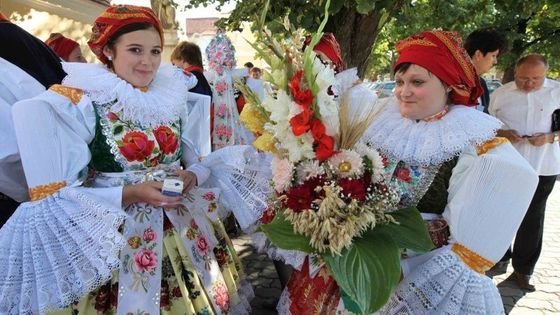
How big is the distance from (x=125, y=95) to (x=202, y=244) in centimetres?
77

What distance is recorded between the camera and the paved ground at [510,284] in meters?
3.58

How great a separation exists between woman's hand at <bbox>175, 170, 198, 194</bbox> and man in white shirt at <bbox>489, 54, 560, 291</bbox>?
10.5 feet

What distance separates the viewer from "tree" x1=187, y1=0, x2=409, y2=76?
284cm

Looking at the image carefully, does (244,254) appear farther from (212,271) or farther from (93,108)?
(93,108)

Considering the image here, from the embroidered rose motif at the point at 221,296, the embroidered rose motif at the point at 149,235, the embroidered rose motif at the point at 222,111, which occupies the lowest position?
the embroidered rose motif at the point at 221,296

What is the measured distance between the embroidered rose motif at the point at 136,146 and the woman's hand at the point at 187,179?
19cm

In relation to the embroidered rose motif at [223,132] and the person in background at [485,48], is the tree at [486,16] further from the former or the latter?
the embroidered rose motif at [223,132]

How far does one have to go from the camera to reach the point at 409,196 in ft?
5.77

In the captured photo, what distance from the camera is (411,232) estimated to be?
148cm

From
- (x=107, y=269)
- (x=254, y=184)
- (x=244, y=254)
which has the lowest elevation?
(x=244, y=254)

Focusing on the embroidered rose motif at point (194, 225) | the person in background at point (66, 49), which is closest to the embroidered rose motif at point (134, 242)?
the embroidered rose motif at point (194, 225)

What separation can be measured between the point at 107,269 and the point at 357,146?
3.26ft

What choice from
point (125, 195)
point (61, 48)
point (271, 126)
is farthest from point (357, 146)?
point (61, 48)

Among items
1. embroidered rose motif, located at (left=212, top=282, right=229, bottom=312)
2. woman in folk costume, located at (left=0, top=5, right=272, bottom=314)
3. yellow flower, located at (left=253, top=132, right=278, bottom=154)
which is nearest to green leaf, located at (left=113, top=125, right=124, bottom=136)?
woman in folk costume, located at (left=0, top=5, right=272, bottom=314)
